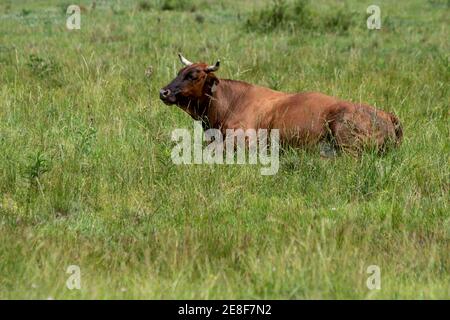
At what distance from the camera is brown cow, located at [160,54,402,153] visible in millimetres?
7875

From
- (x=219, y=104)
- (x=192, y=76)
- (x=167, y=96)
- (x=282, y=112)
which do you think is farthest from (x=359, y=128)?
(x=167, y=96)

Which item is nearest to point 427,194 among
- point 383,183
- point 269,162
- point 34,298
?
point 383,183

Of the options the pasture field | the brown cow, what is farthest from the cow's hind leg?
the pasture field

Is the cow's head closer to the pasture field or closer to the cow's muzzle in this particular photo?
the cow's muzzle

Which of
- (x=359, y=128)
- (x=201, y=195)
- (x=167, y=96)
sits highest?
(x=167, y=96)

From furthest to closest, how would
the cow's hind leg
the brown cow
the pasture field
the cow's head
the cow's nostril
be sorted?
the cow's head → the cow's nostril → the brown cow → the cow's hind leg → the pasture field

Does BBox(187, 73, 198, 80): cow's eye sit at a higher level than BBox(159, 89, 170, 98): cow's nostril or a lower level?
higher

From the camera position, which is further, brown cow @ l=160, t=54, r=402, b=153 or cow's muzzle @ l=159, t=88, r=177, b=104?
cow's muzzle @ l=159, t=88, r=177, b=104

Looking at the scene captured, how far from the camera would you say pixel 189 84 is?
8672 millimetres

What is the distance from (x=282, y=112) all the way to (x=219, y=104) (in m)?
0.70

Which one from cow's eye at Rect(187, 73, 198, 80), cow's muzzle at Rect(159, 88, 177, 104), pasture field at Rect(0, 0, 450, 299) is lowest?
pasture field at Rect(0, 0, 450, 299)

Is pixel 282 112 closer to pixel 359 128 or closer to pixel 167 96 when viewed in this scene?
pixel 359 128

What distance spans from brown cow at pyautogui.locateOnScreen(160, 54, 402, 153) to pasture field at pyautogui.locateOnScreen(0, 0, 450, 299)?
22 centimetres

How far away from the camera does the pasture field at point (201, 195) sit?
5066mm
